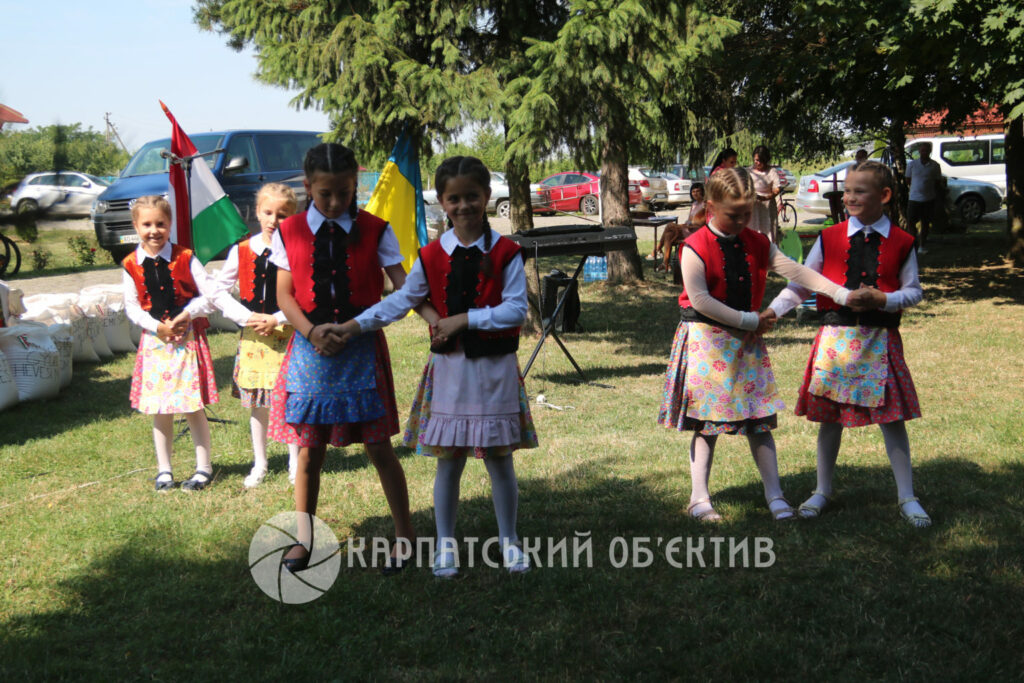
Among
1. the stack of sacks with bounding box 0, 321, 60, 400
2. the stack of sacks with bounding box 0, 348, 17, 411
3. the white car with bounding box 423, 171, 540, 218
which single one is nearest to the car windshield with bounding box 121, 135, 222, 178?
the stack of sacks with bounding box 0, 321, 60, 400

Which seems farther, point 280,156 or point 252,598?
point 280,156

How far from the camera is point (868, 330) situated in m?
4.23

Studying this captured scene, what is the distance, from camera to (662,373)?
318 inches

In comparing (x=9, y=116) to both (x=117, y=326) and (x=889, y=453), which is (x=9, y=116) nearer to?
(x=889, y=453)

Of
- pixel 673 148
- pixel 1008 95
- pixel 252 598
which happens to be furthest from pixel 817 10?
pixel 252 598

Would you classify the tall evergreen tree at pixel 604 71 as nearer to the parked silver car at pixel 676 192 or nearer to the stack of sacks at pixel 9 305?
the stack of sacks at pixel 9 305

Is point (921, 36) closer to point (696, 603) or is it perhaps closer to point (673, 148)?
point (673, 148)

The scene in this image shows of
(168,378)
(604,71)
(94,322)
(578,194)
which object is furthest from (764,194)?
(578,194)

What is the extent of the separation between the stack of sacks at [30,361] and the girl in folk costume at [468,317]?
16.0 feet

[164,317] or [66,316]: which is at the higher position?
[164,317]

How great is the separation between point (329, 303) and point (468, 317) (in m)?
0.57

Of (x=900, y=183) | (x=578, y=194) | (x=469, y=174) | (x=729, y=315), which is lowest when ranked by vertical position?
(x=729, y=315)

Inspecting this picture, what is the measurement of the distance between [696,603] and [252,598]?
1.75 metres

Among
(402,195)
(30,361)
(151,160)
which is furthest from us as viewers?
(151,160)
